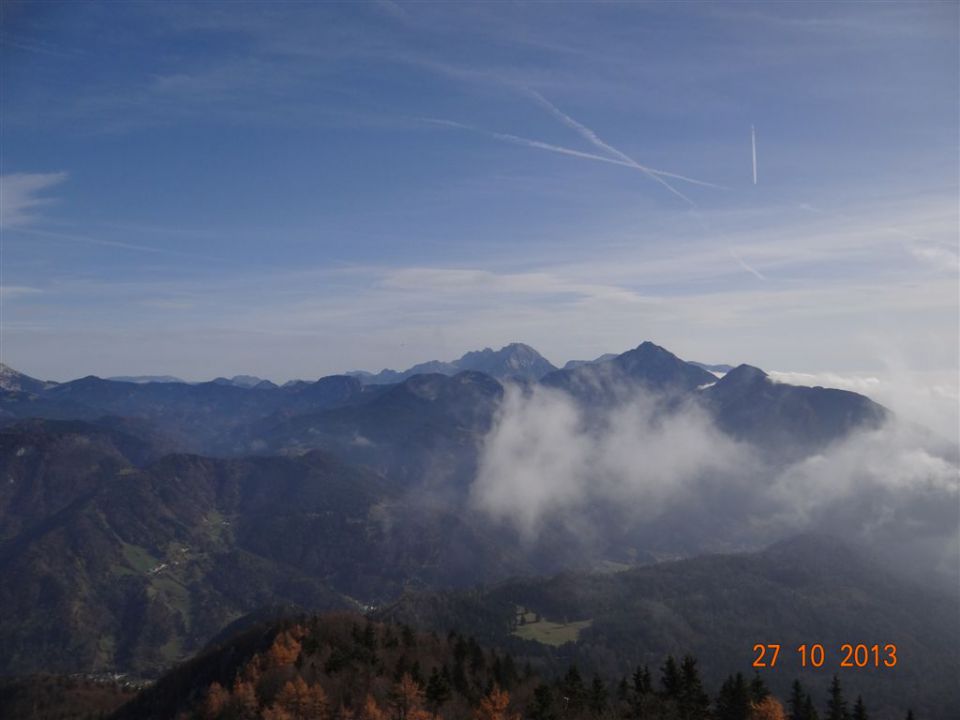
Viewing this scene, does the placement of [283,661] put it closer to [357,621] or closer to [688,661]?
[357,621]

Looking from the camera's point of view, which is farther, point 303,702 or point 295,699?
point 295,699

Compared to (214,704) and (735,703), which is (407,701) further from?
(735,703)

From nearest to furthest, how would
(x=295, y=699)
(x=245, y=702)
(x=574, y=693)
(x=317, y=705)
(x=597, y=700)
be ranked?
(x=317, y=705)
(x=597, y=700)
(x=574, y=693)
(x=295, y=699)
(x=245, y=702)

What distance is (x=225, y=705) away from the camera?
133 m

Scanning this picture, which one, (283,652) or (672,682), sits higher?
(672,682)

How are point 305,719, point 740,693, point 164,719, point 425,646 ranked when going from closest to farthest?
point 740,693
point 305,719
point 425,646
point 164,719

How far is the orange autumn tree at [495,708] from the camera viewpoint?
107 metres

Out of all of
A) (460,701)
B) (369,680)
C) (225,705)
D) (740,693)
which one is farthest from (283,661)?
(740,693)

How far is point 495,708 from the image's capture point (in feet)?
364

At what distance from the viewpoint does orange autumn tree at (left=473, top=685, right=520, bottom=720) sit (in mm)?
106931

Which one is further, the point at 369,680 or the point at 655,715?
the point at 369,680

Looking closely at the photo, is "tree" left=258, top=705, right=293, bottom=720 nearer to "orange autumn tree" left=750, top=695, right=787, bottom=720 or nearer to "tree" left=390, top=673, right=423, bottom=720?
"tree" left=390, top=673, right=423, bottom=720

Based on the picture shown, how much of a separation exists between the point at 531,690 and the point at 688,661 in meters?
41.4

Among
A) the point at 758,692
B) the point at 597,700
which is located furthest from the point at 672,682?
the point at 597,700
